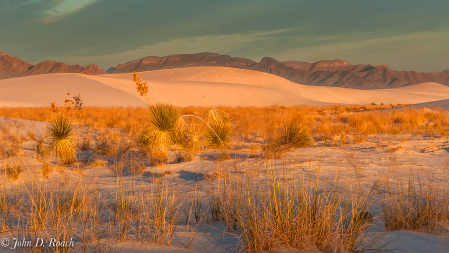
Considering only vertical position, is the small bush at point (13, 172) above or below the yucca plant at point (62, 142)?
below

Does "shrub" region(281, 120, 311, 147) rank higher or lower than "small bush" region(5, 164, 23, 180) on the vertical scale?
higher

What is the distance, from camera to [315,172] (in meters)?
5.09

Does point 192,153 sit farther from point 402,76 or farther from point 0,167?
point 402,76

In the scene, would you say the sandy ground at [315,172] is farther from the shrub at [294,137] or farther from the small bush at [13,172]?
the shrub at [294,137]

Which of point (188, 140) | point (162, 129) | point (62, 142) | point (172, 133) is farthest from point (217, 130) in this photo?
point (62, 142)

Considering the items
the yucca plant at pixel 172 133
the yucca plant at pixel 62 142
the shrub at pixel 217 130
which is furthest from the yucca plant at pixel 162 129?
the yucca plant at pixel 62 142

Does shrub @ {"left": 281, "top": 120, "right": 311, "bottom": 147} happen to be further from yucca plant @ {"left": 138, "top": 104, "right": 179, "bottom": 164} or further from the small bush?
the small bush

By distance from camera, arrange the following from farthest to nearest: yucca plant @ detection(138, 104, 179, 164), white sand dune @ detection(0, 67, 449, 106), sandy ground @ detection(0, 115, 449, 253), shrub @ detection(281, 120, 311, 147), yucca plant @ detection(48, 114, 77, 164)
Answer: white sand dune @ detection(0, 67, 449, 106) → shrub @ detection(281, 120, 311, 147) → yucca plant @ detection(138, 104, 179, 164) → yucca plant @ detection(48, 114, 77, 164) → sandy ground @ detection(0, 115, 449, 253)

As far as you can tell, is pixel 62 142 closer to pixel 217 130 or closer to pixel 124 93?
pixel 217 130

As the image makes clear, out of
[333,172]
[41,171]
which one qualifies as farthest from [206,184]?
[41,171]

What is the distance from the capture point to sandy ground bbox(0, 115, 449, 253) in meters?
2.68

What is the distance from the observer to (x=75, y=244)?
2.60m

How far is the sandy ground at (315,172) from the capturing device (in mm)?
2681

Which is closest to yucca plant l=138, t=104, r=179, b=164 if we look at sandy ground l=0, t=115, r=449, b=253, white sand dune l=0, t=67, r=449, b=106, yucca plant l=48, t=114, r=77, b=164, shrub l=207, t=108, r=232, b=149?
sandy ground l=0, t=115, r=449, b=253
